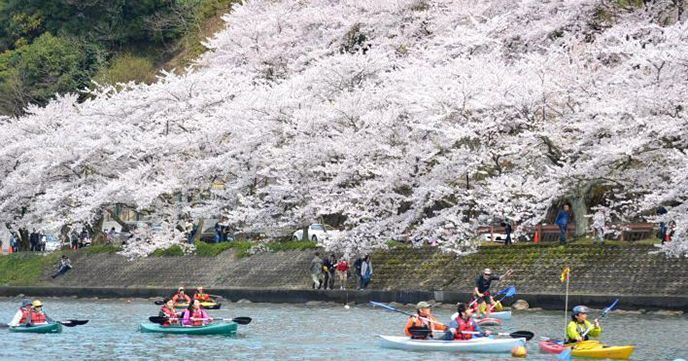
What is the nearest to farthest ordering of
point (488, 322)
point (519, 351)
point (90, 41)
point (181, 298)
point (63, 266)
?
point (519, 351)
point (488, 322)
point (181, 298)
point (63, 266)
point (90, 41)

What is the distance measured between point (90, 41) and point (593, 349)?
5549cm

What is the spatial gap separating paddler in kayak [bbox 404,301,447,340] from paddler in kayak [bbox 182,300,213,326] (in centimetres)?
629

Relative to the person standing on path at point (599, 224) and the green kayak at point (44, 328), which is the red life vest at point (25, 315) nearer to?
the green kayak at point (44, 328)

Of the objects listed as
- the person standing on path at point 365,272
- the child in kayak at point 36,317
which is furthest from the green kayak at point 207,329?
the person standing on path at point 365,272

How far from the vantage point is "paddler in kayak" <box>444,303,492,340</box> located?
29.0 meters

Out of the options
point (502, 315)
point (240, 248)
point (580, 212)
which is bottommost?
point (502, 315)

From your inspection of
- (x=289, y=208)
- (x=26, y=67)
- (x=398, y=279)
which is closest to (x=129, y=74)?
(x=26, y=67)

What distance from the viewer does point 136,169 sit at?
5497 cm

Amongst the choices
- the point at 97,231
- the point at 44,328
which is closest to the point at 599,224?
the point at 44,328

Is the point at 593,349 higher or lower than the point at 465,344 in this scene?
lower

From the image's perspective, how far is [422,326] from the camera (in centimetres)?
2942

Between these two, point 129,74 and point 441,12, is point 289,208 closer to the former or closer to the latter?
point 441,12

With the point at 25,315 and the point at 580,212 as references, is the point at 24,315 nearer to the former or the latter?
the point at 25,315

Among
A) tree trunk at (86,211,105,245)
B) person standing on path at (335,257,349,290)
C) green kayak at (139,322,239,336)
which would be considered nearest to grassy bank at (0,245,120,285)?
tree trunk at (86,211,105,245)
